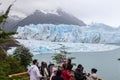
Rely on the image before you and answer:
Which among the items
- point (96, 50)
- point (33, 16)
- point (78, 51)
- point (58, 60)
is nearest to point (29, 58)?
point (58, 60)

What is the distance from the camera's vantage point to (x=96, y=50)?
8762 centimetres

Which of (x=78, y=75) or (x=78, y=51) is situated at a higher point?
(x=78, y=75)

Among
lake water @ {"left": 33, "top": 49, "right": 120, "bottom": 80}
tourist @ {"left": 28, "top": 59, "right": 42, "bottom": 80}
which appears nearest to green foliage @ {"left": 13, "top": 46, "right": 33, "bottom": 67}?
lake water @ {"left": 33, "top": 49, "right": 120, "bottom": 80}

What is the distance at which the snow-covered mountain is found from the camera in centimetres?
7938

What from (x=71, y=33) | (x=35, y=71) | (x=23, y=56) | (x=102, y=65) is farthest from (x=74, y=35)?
(x=35, y=71)

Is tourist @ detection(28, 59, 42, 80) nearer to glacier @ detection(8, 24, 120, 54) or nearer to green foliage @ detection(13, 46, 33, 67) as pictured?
green foliage @ detection(13, 46, 33, 67)

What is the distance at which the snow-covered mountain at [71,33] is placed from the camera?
7938 centimetres

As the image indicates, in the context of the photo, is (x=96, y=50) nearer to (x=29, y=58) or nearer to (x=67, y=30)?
(x=67, y=30)

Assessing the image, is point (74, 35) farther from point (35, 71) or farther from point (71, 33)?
point (35, 71)

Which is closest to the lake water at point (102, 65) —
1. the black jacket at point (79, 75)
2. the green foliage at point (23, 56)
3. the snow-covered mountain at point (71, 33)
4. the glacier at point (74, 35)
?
the green foliage at point (23, 56)

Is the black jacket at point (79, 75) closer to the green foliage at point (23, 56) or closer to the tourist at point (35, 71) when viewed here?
the tourist at point (35, 71)

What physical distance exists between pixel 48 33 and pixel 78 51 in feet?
42.5

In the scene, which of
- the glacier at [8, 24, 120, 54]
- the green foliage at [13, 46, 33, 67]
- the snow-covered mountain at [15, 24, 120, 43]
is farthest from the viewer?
the snow-covered mountain at [15, 24, 120, 43]

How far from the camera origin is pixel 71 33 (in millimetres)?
79500
